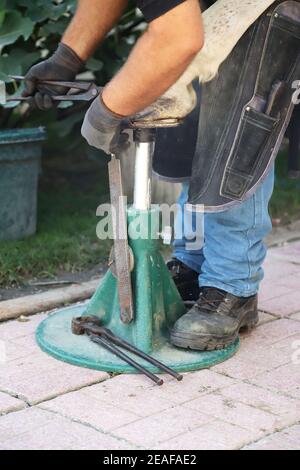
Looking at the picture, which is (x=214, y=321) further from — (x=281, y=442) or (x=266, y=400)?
(x=281, y=442)

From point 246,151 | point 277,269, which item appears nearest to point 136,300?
point 246,151

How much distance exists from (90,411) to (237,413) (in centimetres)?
43

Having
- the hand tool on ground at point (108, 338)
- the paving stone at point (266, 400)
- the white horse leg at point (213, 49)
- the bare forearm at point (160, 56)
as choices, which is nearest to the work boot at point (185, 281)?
the hand tool on ground at point (108, 338)

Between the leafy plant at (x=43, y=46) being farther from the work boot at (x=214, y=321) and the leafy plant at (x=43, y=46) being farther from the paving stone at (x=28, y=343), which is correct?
the work boot at (x=214, y=321)

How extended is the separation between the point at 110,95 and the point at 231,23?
20.7 inches

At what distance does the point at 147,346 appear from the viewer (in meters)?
3.04

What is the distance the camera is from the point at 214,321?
3146 mm

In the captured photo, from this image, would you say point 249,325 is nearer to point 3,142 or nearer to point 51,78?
point 51,78

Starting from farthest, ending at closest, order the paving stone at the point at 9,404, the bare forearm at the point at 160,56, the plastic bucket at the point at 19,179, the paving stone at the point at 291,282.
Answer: the plastic bucket at the point at 19,179 < the paving stone at the point at 291,282 < the paving stone at the point at 9,404 < the bare forearm at the point at 160,56

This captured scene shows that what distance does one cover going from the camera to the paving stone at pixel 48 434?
96.7 inches

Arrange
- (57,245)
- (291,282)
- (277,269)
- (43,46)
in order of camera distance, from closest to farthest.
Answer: (291,282)
(277,269)
(57,245)
(43,46)

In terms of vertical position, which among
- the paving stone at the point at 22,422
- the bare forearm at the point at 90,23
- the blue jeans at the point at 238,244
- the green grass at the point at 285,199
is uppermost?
the bare forearm at the point at 90,23

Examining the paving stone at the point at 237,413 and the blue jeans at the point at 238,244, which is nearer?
the paving stone at the point at 237,413

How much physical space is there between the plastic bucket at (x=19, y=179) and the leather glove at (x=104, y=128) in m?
1.41
